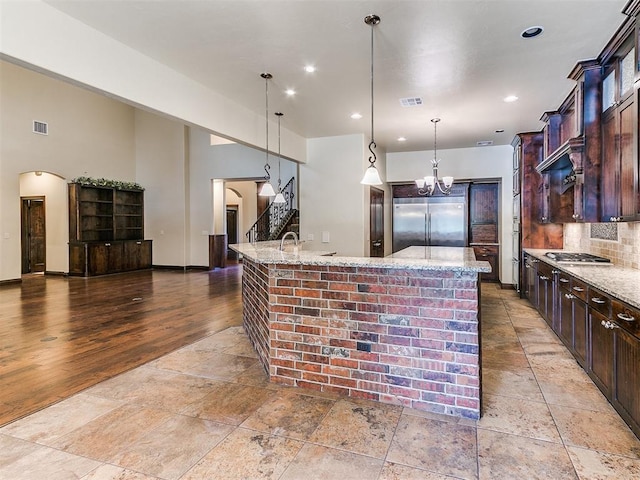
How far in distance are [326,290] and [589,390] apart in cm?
215

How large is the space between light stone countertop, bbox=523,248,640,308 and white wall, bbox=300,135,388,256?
10.3 ft

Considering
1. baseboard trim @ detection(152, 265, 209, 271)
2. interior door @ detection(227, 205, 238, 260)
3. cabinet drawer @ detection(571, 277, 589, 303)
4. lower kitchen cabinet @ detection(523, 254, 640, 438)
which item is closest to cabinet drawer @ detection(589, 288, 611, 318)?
lower kitchen cabinet @ detection(523, 254, 640, 438)

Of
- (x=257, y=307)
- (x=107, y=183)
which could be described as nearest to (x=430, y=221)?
(x=257, y=307)

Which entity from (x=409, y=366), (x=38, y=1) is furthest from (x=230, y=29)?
(x=409, y=366)

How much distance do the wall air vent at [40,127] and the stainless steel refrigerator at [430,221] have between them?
8.08m

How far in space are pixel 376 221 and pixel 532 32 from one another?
4462mm

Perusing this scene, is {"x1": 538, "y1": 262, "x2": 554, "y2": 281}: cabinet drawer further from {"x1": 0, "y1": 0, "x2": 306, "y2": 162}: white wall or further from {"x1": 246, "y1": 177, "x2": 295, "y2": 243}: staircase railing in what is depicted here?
{"x1": 246, "y1": 177, "x2": 295, "y2": 243}: staircase railing

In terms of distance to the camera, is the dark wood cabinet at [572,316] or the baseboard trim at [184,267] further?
the baseboard trim at [184,267]

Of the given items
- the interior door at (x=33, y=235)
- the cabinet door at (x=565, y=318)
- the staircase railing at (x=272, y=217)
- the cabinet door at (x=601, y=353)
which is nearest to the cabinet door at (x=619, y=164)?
the cabinet door at (x=565, y=318)

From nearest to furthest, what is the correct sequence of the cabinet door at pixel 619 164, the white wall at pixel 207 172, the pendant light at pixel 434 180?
the cabinet door at pixel 619 164 → the pendant light at pixel 434 180 → the white wall at pixel 207 172

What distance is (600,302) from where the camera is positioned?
266 cm

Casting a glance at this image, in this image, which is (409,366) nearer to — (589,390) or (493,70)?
(589,390)

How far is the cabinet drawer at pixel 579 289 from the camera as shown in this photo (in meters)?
3.03

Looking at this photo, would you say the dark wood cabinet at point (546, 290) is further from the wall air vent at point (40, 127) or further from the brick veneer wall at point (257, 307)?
the wall air vent at point (40, 127)
